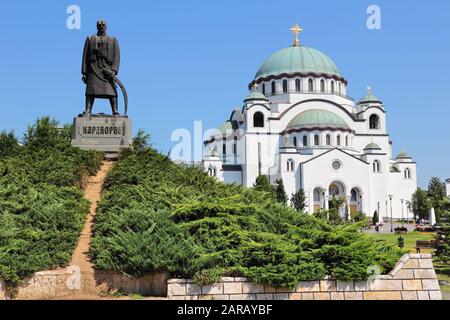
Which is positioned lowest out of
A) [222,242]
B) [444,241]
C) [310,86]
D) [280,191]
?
[444,241]

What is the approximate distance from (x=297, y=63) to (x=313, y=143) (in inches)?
447

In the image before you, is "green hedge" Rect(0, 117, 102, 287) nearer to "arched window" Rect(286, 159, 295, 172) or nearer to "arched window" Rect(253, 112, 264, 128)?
"arched window" Rect(286, 159, 295, 172)

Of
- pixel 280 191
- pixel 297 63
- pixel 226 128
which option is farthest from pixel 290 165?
pixel 297 63

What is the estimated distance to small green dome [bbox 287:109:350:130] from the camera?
61537 millimetres

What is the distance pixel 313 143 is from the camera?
61812 millimetres

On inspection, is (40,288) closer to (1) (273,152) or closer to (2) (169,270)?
(2) (169,270)

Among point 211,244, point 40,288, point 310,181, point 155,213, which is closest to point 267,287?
point 211,244

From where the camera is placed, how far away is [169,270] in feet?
30.7

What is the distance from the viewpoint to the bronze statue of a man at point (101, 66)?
17.0 meters

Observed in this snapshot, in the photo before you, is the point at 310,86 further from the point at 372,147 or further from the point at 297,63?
the point at 372,147

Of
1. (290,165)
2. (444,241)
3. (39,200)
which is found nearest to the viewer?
(39,200)

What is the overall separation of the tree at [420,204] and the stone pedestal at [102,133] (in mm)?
48296

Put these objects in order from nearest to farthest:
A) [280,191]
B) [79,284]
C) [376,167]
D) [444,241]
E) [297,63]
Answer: [79,284] → [444,241] → [280,191] → [376,167] → [297,63]

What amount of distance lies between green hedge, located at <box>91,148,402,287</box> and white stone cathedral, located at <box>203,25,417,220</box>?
46010 mm
